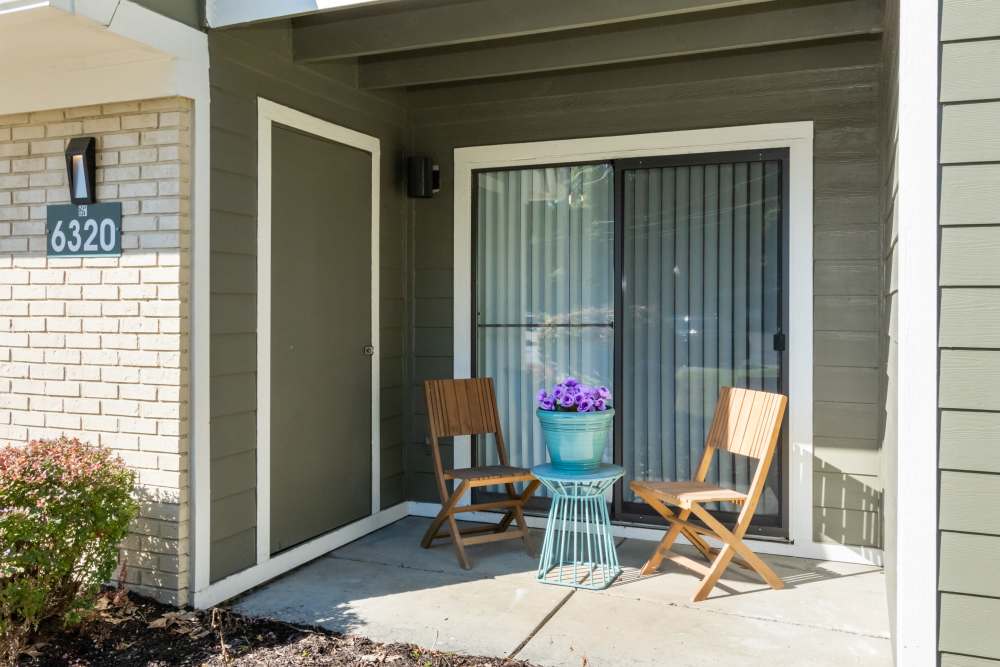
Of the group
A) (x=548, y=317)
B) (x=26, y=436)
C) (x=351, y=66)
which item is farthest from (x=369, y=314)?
(x=26, y=436)

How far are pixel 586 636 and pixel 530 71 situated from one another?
267 centimetres

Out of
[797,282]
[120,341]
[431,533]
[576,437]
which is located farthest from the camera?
[431,533]

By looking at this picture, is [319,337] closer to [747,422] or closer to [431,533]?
[431,533]

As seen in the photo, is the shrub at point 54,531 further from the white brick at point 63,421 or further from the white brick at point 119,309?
the white brick at point 119,309

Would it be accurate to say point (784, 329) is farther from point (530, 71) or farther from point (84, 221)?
point (84, 221)

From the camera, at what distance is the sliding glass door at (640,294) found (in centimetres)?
421

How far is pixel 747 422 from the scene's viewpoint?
3766mm

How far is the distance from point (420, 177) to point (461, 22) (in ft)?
4.19

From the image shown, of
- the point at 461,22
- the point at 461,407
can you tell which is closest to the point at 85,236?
the point at 461,22

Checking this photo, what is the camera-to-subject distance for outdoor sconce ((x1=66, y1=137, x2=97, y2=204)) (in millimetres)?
3428

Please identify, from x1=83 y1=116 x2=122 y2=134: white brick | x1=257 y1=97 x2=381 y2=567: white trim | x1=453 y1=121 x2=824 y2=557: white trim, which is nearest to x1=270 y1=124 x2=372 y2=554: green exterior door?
x1=257 y1=97 x2=381 y2=567: white trim

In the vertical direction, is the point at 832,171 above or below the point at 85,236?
above

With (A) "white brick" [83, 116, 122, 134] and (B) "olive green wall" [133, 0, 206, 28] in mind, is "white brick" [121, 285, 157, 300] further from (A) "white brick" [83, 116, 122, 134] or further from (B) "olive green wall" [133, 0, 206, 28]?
(B) "olive green wall" [133, 0, 206, 28]

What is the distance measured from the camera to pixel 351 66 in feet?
14.3
